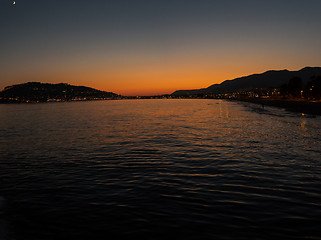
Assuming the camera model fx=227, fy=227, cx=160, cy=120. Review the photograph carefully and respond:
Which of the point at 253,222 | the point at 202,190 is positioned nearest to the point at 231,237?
the point at 253,222

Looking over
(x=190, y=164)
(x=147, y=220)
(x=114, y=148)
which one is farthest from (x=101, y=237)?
(x=114, y=148)

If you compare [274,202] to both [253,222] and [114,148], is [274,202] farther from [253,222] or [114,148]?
[114,148]

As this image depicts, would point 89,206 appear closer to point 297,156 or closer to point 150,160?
point 150,160

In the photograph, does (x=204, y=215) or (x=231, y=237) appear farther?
(x=204, y=215)

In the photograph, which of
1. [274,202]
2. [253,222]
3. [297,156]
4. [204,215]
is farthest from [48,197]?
[297,156]

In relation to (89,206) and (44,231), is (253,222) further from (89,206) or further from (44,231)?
(44,231)

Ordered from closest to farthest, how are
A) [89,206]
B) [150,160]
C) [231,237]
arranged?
[231,237] → [89,206] → [150,160]

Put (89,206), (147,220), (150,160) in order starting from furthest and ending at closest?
(150,160) → (89,206) → (147,220)

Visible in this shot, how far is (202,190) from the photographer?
35.9 feet

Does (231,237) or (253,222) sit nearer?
(231,237)

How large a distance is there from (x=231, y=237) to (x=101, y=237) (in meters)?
4.15

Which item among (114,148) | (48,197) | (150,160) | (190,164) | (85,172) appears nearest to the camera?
(48,197)

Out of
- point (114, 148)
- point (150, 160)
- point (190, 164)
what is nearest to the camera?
point (190, 164)

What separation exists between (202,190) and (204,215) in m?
2.46
